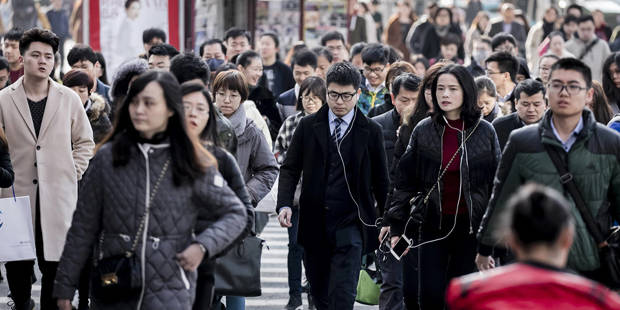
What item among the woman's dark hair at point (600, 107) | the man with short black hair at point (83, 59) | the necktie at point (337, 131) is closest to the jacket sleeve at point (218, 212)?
the necktie at point (337, 131)

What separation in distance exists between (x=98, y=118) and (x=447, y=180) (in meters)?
3.11

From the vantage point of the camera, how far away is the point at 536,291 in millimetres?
3994

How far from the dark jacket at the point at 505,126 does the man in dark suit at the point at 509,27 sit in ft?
42.4

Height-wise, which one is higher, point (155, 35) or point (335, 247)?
point (155, 35)

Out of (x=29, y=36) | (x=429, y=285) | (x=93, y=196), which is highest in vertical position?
(x=29, y=36)

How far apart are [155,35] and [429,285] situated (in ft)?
25.3

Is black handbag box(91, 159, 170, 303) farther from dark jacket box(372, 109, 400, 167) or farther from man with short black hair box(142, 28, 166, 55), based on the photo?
man with short black hair box(142, 28, 166, 55)

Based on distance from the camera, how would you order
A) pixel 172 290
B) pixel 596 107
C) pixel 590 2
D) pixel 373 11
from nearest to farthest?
pixel 172 290 → pixel 596 107 → pixel 373 11 → pixel 590 2

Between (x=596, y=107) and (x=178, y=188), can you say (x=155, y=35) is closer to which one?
(x=596, y=107)

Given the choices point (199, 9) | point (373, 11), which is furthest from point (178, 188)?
point (373, 11)

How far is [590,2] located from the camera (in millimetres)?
37406

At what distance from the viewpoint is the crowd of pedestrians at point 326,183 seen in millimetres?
5570

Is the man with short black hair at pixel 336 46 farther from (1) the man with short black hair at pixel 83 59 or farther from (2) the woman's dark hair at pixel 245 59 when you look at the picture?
(1) the man with short black hair at pixel 83 59

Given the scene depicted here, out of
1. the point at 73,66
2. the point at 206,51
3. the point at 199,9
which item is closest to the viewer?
the point at 73,66
